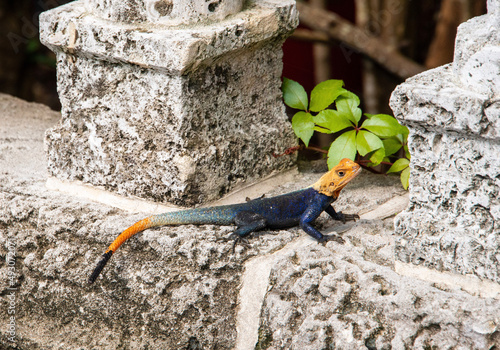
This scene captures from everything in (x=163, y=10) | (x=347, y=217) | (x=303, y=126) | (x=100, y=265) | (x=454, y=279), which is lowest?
(x=100, y=265)

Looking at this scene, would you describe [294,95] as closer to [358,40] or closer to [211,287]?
[211,287]

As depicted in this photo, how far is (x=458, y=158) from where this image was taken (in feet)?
5.21

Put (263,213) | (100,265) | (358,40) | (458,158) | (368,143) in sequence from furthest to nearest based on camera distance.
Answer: (358,40), (368,143), (263,213), (100,265), (458,158)

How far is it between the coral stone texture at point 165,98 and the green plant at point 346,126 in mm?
120

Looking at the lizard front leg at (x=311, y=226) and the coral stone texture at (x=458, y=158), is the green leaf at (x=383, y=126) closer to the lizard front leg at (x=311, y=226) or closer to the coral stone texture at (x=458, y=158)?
the lizard front leg at (x=311, y=226)

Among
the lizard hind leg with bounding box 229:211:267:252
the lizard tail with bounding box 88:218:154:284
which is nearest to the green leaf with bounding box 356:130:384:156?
the lizard hind leg with bounding box 229:211:267:252

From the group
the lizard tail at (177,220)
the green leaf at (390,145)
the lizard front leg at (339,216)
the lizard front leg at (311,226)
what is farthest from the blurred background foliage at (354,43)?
the lizard tail at (177,220)

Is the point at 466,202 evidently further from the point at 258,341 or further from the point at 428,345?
the point at 258,341

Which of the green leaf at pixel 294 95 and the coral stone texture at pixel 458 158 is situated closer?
the coral stone texture at pixel 458 158

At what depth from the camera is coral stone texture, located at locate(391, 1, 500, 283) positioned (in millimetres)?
1506

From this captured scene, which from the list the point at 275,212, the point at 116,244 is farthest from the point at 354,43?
the point at 116,244

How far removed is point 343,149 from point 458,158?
28.1 inches

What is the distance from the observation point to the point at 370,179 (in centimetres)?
254

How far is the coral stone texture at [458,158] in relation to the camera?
1.51 meters
